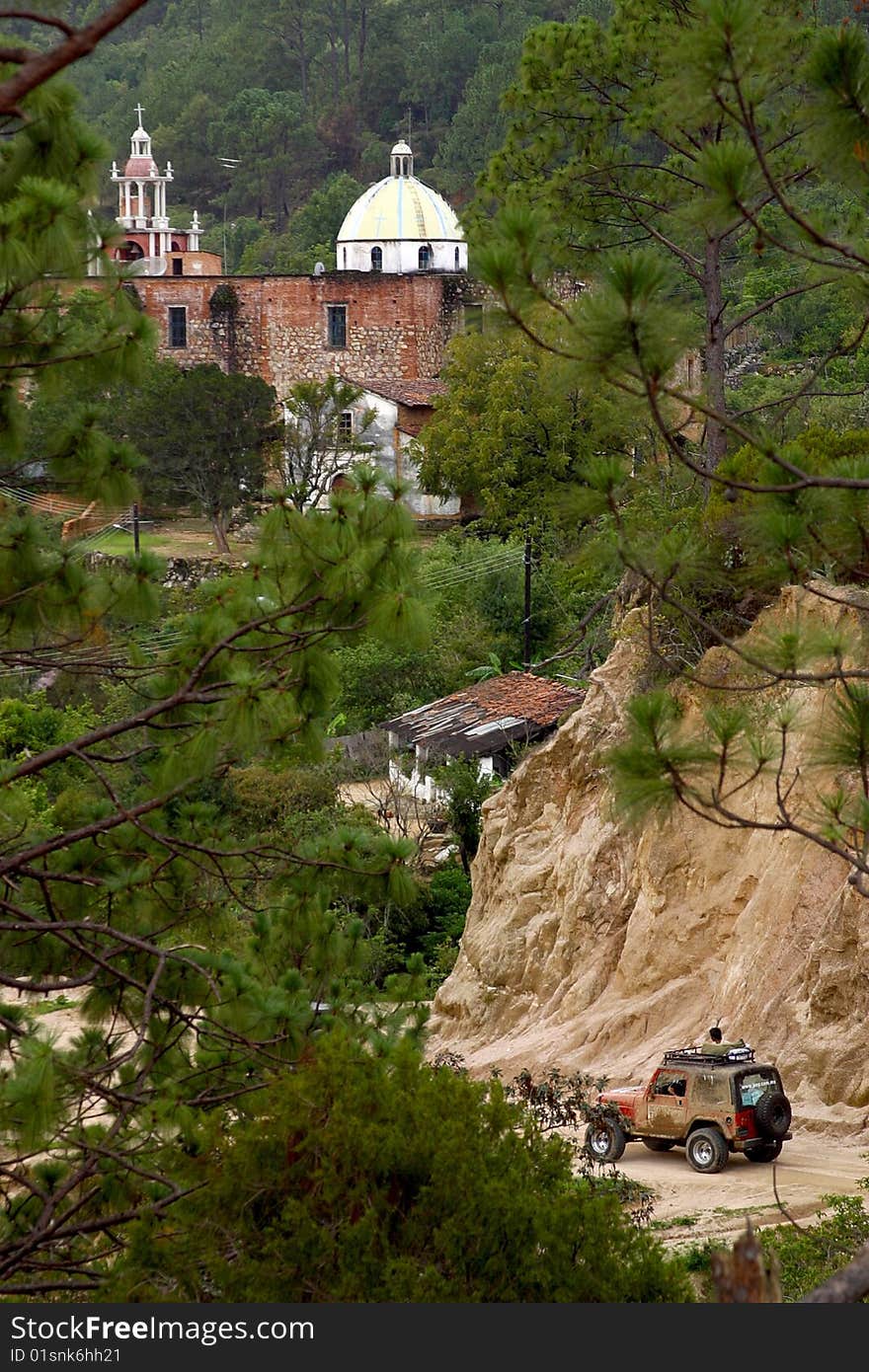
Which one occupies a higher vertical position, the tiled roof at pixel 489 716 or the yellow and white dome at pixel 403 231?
the yellow and white dome at pixel 403 231

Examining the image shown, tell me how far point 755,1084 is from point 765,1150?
0.43 m

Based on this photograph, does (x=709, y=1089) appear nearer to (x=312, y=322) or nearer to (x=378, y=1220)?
(x=378, y=1220)

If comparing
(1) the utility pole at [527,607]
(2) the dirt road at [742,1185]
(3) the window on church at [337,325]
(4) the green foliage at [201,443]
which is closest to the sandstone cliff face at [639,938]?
(2) the dirt road at [742,1185]

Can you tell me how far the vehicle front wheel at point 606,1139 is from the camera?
13039mm

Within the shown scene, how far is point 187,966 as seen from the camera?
8414 millimetres

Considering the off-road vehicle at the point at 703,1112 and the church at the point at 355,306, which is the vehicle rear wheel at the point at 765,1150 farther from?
the church at the point at 355,306

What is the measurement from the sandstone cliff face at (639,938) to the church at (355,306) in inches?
1147

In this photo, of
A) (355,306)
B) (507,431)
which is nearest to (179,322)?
(355,306)

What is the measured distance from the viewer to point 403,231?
5147 centimetres

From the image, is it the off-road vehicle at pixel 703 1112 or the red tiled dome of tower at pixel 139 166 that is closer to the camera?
the off-road vehicle at pixel 703 1112

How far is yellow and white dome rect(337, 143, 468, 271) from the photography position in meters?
51.4

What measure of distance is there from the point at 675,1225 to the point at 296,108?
2947 inches

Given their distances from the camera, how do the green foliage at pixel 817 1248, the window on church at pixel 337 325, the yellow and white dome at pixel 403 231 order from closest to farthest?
the green foliage at pixel 817 1248
the window on church at pixel 337 325
the yellow and white dome at pixel 403 231

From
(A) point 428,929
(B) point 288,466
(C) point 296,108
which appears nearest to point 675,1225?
(A) point 428,929
